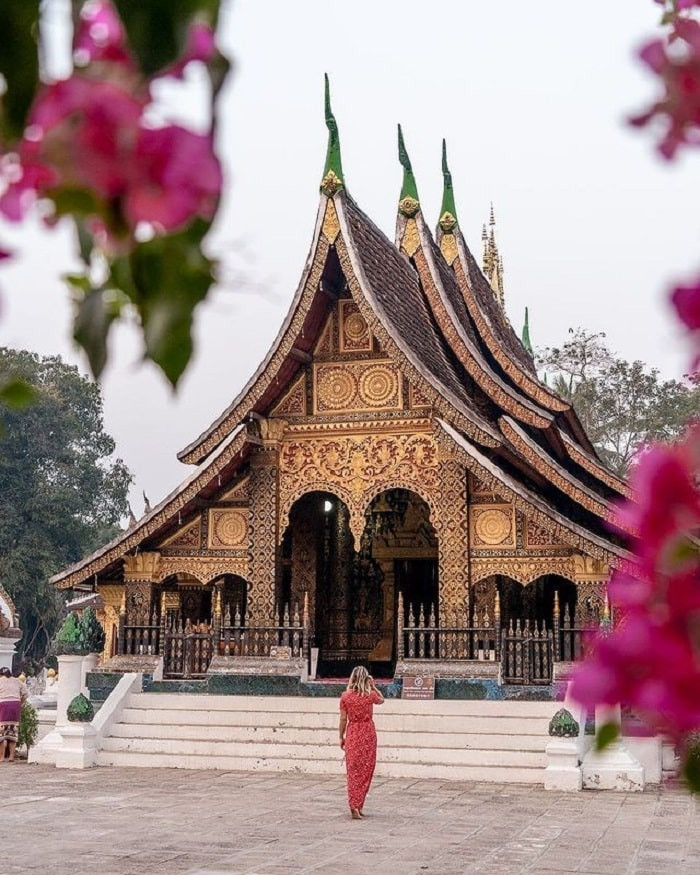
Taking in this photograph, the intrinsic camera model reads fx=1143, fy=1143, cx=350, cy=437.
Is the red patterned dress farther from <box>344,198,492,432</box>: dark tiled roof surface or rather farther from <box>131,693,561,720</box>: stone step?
<box>344,198,492,432</box>: dark tiled roof surface

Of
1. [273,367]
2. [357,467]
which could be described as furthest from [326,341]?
[357,467]

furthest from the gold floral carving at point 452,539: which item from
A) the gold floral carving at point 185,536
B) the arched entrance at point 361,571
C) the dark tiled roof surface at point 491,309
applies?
the dark tiled roof surface at point 491,309

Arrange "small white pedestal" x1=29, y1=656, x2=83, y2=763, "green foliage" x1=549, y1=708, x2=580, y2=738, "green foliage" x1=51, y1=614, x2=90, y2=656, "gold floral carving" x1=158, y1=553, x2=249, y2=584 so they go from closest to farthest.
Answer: "green foliage" x1=549, y1=708, x2=580, y2=738, "small white pedestal" x1=29, y1=656, x2=83, y2=763, "green foliage" x1=51, y1=614, x2=90, y2=656, "gold floral carving" x1=158, y1=553, x2=249, y2=584

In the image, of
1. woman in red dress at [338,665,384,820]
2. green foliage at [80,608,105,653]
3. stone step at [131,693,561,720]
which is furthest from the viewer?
green foliage at [80,608,105,653]

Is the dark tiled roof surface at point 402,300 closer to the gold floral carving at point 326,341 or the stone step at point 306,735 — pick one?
the gold floral carving at point 326,341

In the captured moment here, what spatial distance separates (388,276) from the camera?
1334 centimetres

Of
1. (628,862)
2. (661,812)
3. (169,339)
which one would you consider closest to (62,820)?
(628,862)

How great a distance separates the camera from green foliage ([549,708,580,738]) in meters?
9.65

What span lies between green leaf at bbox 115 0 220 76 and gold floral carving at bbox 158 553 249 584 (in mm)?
11976

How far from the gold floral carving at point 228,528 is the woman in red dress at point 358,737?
4479 mm

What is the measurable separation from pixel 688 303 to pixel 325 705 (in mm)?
10834

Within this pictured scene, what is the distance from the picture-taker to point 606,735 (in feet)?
2.69

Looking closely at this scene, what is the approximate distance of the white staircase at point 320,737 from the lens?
10.2m

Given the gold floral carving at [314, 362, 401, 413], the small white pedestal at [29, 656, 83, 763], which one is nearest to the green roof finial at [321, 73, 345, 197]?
the gold floral carving at [314, 362, 401, 413]
